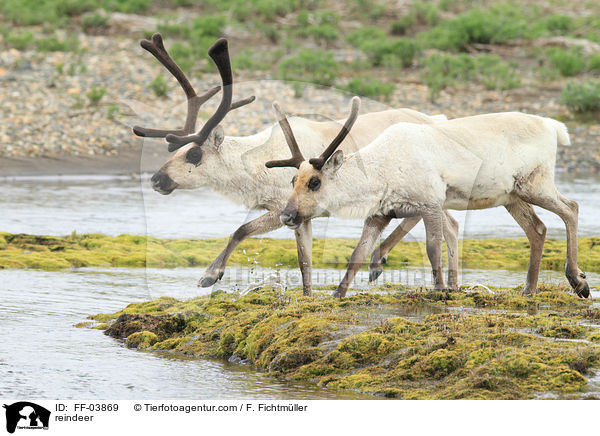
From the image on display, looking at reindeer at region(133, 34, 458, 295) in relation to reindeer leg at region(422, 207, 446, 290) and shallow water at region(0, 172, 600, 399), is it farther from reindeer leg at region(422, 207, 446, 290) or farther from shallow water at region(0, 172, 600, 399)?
reindeer leg at region(422, 207, 446, 290)

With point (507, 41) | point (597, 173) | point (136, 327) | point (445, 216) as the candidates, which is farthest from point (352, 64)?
point (136, 327)

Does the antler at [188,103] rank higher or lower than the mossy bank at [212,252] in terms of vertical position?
higher

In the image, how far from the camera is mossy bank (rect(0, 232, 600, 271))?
44.5ft

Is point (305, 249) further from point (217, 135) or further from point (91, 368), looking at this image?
point (91, 368)

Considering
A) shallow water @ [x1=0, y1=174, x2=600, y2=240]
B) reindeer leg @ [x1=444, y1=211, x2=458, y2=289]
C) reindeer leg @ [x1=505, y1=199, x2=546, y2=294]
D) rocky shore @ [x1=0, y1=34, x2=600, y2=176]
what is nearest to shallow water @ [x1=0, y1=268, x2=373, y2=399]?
shallow water @ [x1=0, y1=174, x2=600, y2=240]

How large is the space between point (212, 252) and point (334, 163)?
16.6 ft

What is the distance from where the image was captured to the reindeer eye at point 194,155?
9.94 m

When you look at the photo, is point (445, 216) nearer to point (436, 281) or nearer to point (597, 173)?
point (436, 281)

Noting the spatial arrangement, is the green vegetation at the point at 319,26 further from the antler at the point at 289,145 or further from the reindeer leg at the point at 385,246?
the antler at the point at 289,145

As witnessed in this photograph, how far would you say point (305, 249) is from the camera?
9891 mm

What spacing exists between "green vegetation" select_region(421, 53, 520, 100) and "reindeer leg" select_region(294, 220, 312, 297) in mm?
18062

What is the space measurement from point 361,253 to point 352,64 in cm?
2136

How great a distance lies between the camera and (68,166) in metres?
22.3
